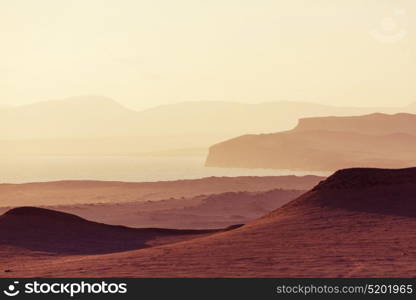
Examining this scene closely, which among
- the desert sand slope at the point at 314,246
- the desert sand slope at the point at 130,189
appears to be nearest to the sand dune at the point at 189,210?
the desert sand slope at the point at 130,189

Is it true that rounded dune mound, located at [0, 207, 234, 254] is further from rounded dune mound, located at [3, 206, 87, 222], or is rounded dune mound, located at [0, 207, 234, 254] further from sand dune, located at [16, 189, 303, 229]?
sand dune, located at [16, 189, 303, 229]

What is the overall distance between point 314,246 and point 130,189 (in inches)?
2796

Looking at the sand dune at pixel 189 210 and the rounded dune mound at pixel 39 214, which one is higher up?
the sand dune at pixel 189 210

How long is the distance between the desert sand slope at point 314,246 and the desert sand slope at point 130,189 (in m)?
53.5

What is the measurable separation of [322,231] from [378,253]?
3.44 meters

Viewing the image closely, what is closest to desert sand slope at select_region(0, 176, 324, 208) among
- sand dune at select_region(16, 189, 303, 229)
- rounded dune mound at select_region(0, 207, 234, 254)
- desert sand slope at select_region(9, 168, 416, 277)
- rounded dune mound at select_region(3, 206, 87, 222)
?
sand dune at select_region(16, 189, 303, 229)

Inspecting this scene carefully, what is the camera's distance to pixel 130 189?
91.3 meters

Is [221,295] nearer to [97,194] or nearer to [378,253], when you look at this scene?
[378,253]

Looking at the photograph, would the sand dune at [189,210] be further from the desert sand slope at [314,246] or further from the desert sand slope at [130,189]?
the desert sand slope at [314,246]

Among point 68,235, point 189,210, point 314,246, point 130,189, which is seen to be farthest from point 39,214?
point 130,189

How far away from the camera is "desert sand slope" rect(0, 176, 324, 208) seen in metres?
83.0

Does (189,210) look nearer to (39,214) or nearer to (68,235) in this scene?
(39,214)

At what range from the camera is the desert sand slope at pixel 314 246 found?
1886cm

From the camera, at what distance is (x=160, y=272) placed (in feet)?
62.0
